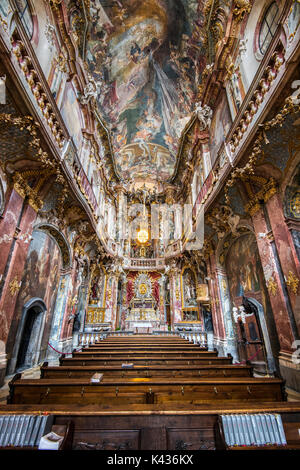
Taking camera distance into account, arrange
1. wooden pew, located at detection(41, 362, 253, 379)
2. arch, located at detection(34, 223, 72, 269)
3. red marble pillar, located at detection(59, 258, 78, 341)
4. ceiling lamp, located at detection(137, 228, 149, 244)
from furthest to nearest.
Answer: ceiling lamp, located at detection(137, 228, 149, 244) < red marble pillar, located at detection(59, 258, 78, 341) < arch, located at detection(34, 223, 72, 269) < wooden pew, located at detection(41, 362, 253, 379)

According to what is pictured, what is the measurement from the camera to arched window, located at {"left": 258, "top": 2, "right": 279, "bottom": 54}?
268 inches

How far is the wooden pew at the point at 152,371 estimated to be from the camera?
13.3 feet

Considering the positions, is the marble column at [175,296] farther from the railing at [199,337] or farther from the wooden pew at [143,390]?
the wooden pew at [143,390]

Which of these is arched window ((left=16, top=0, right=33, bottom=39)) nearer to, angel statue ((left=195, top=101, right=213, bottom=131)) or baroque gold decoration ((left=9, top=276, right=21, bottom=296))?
baroque gold decoration ((left=9, top=276, right=21, bottom=296))

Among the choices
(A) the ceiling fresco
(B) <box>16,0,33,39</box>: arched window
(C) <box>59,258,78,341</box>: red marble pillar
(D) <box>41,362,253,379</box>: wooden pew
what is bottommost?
(D) <box>41,362,253,379</box>: wooden pew

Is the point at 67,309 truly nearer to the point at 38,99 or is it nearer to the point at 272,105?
the point at 38,99

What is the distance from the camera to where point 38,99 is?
5.75 m

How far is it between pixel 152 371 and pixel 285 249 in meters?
5.01

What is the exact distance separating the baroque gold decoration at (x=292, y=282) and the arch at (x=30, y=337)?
8934mm

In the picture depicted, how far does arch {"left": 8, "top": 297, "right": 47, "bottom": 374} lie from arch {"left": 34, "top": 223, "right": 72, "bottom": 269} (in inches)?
97.9

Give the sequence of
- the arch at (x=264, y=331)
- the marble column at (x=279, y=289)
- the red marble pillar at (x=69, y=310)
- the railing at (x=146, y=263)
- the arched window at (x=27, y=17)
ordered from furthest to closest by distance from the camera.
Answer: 1. the railing at (x=146, y=263)
2. the red marble pillar at (x=69, y=310)
3. the arch at (x=264, y=331)
4. the arched window at (x=27, y=17)
5. the marble column at (x=279, y=289)

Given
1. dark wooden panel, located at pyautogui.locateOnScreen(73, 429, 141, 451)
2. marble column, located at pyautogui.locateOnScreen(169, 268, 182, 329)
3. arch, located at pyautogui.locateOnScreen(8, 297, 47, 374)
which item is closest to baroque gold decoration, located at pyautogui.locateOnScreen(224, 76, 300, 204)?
dark wooden panel, located at pyautogui.locateOnScreen(73, 429, 141, 451)

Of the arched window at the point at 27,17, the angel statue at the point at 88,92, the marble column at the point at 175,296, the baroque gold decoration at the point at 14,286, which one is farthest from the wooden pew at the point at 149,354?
the angel statue at the point at 88,92

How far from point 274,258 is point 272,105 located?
172 inches
